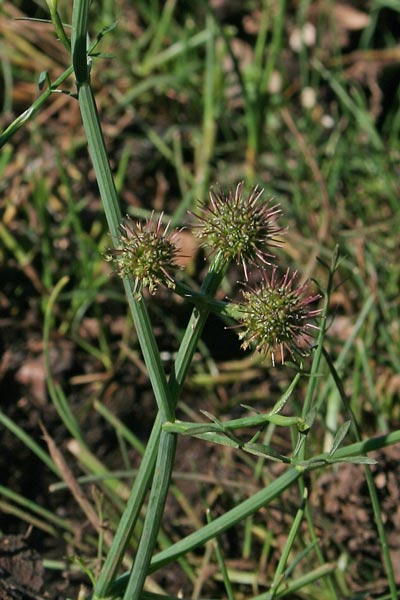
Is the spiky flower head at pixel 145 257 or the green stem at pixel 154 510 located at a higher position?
the spiky flower head at pixel 145 257

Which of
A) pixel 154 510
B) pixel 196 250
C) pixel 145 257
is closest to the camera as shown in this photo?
pixel 145 257

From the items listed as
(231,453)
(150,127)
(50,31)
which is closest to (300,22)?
(150,127)

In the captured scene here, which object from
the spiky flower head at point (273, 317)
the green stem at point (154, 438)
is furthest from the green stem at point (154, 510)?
the spiky flower head at point (273, 317)

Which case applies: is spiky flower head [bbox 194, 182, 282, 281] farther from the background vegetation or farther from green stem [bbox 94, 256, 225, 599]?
the background vegetation

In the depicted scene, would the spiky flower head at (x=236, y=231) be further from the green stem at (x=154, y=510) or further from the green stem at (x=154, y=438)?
the green stem at (x=154, y=510)

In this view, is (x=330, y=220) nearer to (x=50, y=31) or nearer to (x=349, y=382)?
(x=349, y=382)

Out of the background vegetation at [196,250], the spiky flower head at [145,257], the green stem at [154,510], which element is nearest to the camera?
the spiky flower head at [145,257]

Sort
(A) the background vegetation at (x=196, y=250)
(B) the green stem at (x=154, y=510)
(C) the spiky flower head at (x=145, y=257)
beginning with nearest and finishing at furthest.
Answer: (C) the spiky flower head at (x=145, y=257)
(B) the green stem at (x=154, y=510)
(A) the background vegetation at (x=196, y=250)

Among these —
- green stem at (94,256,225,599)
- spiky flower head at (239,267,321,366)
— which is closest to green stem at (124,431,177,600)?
green stem at (94,256,225,599)

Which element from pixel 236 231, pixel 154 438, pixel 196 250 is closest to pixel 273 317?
pixel 236 231

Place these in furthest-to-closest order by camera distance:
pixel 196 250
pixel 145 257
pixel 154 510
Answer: pixel 196 250 < pixel 154 510 < pixel 145 257

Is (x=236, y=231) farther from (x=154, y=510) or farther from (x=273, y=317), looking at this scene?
(x=154, y=510)

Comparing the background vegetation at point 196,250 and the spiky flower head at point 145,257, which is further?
the background vegetation at point 196,250
